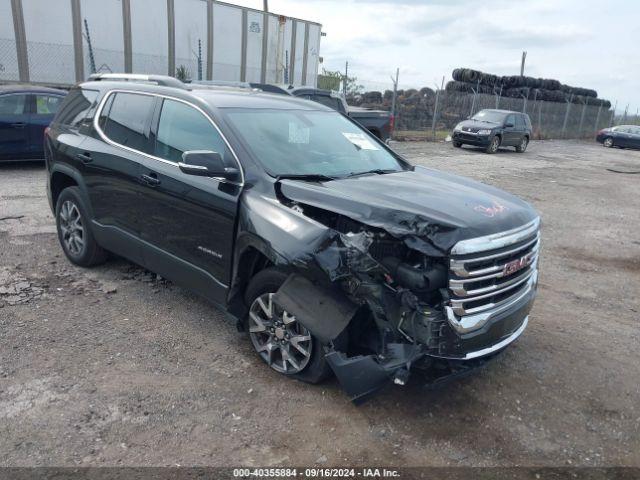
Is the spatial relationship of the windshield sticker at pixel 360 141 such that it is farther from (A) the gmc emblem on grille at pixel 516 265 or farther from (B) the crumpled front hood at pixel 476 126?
(B) the crumpled front hood at pixel 476 126

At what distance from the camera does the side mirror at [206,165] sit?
3.68 metres

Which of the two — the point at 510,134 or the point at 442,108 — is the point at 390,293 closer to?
the point at 510,134

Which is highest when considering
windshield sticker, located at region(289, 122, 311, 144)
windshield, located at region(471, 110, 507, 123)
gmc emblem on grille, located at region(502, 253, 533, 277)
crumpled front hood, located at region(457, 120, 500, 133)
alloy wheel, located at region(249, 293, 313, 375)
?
windshield sticker, located at region(289, 122, 311, 144)

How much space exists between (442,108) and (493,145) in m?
8.16

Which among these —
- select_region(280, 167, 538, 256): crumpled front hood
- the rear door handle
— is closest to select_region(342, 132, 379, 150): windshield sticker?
select_region(280, 167, 538, 256): crumpled front hood

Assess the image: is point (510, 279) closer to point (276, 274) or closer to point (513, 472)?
point (513, 472)

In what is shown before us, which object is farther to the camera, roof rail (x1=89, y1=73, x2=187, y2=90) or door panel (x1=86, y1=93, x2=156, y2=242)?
roof rail (x1=89, y1=73, x2=187, y2=90)

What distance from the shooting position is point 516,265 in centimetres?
349

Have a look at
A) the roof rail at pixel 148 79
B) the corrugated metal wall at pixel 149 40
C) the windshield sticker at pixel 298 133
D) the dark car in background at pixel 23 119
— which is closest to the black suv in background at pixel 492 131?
the corrugated metal wall at pixel 149 40

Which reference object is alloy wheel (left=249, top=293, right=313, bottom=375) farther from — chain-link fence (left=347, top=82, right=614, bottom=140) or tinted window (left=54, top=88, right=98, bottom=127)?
chain-link fence (left=347, top=82, right=614, bottom=140)

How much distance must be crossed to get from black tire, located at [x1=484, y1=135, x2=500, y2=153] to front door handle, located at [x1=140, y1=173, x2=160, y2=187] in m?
18.3

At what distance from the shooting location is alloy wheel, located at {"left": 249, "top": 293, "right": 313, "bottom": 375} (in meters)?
3.58

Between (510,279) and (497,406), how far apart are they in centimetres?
84

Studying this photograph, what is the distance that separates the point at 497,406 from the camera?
11.8ft
